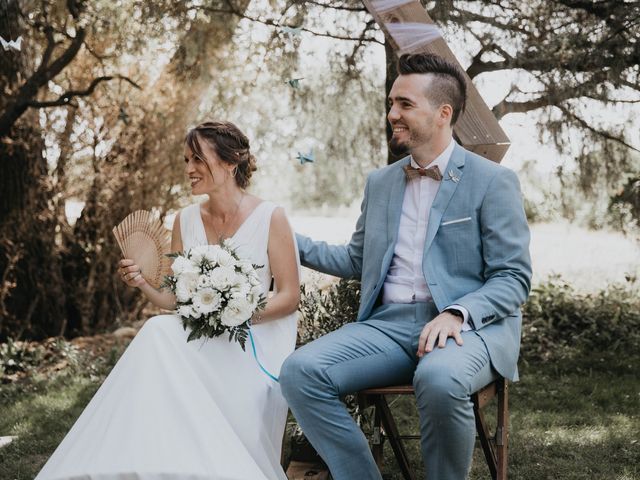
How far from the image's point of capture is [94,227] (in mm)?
6812

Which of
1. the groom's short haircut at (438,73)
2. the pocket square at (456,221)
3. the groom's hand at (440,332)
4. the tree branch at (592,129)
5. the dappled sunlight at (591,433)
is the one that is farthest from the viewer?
the tree branch at (592,129)

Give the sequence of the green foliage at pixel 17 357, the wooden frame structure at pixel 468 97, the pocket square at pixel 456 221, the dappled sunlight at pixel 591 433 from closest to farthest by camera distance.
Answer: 1. the pocket square at pixel 456 221
2. the wooden frame structure at pixel 468 97
3. the dappled sunlight at pixel 591 433
4. the green foliage at pixel 17 357

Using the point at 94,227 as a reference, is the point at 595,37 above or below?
above

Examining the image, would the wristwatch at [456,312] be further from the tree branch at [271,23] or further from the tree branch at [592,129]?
the tree branch at [592,129]

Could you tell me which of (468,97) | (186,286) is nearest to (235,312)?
(186,286)

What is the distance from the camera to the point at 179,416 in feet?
8.59

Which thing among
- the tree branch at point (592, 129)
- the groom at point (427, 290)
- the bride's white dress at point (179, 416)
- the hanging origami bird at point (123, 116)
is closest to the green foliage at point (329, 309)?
the groom at point (427, 290)

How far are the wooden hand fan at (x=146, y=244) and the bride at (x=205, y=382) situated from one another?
0.05 meters

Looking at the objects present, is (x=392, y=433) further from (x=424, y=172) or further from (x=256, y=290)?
(x=424, y=172)

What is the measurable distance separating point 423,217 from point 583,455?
1.50 meters

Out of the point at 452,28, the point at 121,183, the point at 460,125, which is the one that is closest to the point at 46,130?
the point at 121,183

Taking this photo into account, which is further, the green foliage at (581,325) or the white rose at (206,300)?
the green foliage at (581,325)

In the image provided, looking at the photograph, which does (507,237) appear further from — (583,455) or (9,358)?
(9,358)

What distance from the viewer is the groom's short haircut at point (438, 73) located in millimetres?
2977
